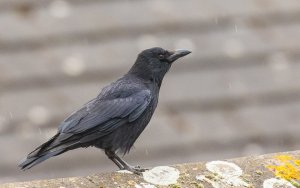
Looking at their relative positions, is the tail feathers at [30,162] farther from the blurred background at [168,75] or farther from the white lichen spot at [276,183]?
the blurred background at [168,75]

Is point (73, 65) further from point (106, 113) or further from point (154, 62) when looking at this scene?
point (106, 113)

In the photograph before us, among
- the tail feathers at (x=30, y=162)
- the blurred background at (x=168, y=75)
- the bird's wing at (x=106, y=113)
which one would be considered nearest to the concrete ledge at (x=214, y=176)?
the tail feathers at (x=30, y=162)

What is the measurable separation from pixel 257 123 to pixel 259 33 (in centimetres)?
61

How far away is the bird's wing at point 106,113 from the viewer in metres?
3.50

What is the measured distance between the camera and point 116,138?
3689mm

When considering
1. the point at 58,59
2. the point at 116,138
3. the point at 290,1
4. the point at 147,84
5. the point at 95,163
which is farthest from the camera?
the point at 290,1

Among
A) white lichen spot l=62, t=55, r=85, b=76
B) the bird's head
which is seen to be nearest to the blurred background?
white lichen spot l=62, t=55, r=85, b=76

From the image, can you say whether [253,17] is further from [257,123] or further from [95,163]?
[95,163]

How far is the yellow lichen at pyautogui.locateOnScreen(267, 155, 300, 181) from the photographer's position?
2.26 meters

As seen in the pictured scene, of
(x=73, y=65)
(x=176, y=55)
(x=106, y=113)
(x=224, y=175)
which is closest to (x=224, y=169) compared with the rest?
(x=224, y=175)

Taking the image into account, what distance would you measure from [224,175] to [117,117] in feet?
5.05

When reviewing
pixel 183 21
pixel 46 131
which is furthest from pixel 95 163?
pixel 183 21

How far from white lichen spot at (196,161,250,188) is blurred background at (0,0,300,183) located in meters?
2.28

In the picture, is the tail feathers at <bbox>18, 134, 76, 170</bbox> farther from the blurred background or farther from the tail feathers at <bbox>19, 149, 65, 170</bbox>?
the blurred background
